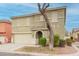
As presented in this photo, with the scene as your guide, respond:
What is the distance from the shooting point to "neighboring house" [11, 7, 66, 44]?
4.09 metres

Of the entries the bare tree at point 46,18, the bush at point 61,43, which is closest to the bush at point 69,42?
the bush at point 61,43

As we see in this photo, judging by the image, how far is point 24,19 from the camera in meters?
4.12

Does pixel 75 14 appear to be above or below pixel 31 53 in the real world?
above

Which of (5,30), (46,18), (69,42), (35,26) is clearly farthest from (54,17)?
(5,30)

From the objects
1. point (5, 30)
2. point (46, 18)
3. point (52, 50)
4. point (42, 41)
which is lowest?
point (52, 50)

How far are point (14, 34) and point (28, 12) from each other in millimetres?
324

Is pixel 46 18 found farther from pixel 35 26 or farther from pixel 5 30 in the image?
pixel 5 30

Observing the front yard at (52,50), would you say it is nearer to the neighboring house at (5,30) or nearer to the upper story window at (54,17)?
the neighboring house at (5,30)

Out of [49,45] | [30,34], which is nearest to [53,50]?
[49,45]

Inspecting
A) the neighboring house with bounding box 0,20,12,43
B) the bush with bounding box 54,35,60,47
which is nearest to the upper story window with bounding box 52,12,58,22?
the bush with bounding box 54,35,60,47

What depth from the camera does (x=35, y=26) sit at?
13.5 feet

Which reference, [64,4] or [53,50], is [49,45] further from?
[64,4]

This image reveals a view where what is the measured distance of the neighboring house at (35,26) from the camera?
4.09m

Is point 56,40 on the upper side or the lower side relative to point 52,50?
upper
